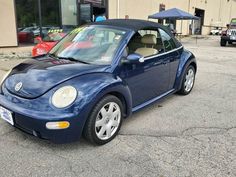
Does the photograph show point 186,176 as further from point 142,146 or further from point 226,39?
point 226,39

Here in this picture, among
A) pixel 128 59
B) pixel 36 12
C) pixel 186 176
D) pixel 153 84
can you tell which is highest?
pixel 36 12

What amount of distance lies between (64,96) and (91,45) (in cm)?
123

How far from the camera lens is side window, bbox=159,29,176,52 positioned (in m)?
4.66

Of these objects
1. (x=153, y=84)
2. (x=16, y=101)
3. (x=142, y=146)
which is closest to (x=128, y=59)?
(x=153, y=84)

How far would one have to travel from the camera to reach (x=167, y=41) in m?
4.76

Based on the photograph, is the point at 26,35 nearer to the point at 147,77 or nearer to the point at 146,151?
the point at 147,77

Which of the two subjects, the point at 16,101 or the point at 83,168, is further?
the point at 16,101

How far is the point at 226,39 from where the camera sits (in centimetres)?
1736

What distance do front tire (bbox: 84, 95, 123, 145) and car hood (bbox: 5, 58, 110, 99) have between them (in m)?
0.43

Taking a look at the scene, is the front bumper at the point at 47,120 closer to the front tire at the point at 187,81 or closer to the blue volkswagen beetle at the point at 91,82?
the blue volkswagen beetle at the point at 91,82

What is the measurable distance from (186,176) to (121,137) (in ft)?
Answer: 3.57

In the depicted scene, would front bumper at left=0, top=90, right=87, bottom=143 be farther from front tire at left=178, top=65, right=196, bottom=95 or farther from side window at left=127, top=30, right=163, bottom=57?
front tire at left=178, top=65, right=196, bottom=95

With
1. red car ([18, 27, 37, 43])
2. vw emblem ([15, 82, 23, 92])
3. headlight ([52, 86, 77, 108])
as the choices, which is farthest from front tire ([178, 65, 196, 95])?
red car ([18, 27, 37, 43])

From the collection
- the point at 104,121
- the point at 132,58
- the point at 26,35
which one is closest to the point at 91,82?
the point at 104,121
